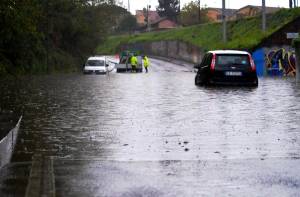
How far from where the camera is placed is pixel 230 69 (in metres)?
24.5

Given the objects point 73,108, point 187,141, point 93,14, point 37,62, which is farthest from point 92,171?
point 93,14

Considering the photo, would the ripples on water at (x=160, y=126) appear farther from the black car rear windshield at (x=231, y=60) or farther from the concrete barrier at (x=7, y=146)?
the black car rear windshield at (x=231, y=60)

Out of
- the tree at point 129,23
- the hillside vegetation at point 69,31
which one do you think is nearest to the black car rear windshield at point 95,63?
the hillside vegetation at point 69,31

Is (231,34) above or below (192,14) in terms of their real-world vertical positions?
below

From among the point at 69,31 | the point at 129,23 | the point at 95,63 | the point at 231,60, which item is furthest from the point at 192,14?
the point at 231,60

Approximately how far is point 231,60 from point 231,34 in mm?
48671

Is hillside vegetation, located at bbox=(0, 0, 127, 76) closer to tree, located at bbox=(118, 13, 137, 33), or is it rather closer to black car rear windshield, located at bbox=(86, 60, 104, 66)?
black car rear windshield, located at bbox=(86, 60, 104, 66)

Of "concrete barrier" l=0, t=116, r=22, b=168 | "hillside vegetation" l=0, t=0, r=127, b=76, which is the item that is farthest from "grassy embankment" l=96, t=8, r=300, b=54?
"concrete barrier" l=0, t=116, r=22, b=168

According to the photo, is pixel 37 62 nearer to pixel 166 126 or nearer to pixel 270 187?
pixel 166 126

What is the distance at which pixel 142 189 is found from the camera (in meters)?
6.91

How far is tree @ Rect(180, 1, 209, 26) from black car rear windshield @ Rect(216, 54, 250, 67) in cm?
9625

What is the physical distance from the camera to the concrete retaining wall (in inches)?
3184

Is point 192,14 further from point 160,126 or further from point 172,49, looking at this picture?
point 160,126

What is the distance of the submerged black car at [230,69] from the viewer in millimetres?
24469
